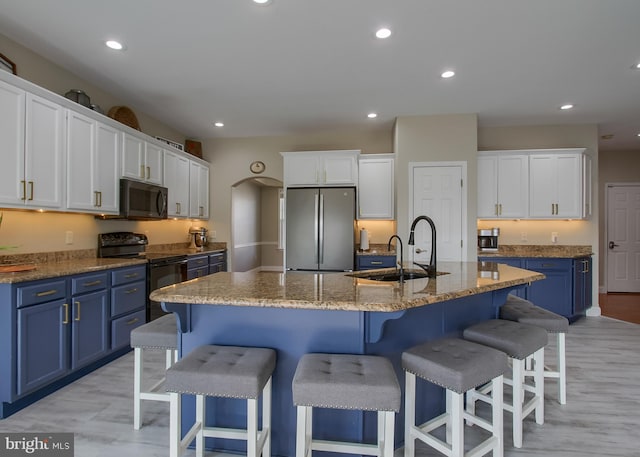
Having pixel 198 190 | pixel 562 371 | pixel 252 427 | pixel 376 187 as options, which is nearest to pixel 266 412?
pixel 252 427

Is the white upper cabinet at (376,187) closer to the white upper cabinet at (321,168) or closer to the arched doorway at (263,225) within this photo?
the white upper cabinet at (321,168)

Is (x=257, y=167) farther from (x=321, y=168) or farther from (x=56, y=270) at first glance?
(x=56, y=270)

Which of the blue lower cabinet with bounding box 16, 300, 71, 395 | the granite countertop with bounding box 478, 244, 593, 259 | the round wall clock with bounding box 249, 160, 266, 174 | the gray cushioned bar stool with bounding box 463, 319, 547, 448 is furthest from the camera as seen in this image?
the round wall clock with bounding box 249, 160, 266, 174

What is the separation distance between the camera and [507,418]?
2219 mm

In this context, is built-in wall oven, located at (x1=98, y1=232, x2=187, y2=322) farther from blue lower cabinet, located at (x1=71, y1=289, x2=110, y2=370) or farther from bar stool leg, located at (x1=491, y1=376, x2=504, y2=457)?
bar stool leg, located at (x1=491, y1=376, x2=504, y2=457)

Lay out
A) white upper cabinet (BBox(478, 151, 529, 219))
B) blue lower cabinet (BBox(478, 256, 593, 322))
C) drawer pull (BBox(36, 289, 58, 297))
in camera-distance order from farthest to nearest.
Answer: white upper cabinet (BBox(478, 151, 529, 219)) < blue lower cabinet (BBox(478, 256, 593, 322)) < drawer pull (BBox(36, 289, 58, 297))

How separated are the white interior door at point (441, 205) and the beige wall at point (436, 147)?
0.10 meters

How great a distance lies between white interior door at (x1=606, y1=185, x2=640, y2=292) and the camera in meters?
6.32

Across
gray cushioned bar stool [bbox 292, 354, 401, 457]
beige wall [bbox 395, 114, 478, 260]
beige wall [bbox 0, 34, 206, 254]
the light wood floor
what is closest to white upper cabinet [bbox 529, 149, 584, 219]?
beige wall [bbox 395, 114, 478, 260]

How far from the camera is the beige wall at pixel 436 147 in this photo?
4.36m

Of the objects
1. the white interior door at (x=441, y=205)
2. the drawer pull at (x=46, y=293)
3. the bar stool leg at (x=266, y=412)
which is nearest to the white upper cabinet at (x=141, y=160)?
the drawer pull at (x=46, y=293)

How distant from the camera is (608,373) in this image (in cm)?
285

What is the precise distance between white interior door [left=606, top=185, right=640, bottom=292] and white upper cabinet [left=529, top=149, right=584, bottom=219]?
2.62 m

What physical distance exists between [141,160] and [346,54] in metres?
2.57
